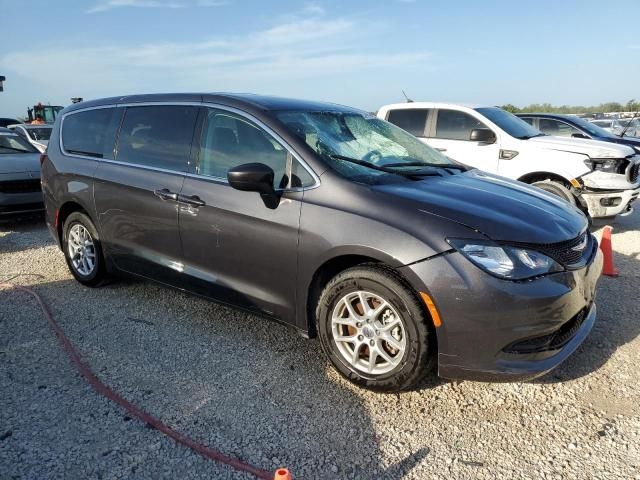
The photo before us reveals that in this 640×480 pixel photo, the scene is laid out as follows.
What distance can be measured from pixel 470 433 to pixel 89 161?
383cm

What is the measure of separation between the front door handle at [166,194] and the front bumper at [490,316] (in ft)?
6.17

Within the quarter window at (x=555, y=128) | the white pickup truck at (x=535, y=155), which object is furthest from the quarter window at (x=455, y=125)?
the quarter window at (x=555, y=128)

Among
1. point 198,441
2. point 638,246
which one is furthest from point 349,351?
point 638,246

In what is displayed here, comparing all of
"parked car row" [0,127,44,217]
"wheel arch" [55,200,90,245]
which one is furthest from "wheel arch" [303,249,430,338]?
"parked car row" [0,127,44,217]

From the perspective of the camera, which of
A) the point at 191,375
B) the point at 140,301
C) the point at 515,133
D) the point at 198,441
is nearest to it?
the point at 198,441

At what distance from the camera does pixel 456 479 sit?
2.32 m

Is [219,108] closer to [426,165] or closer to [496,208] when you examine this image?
[426,165]

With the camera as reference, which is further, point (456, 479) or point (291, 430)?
point (291, 430)

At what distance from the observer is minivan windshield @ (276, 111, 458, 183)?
3.25 meters

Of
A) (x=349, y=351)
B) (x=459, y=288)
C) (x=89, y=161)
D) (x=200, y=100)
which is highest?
(x=200, y=100)

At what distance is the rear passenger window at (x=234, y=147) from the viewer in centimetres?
328

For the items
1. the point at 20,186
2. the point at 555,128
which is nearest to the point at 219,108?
the point at 20,186

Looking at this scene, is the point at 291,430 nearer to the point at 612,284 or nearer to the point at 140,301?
the point at 140,301

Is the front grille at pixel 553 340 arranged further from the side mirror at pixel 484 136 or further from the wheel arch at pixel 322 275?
the side mirror at pixel 484 136
